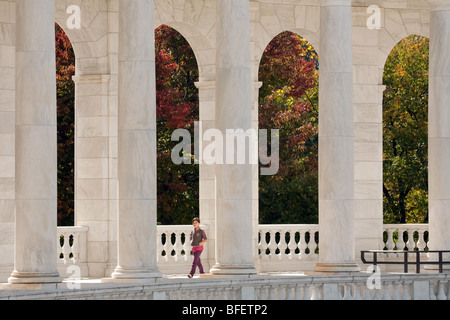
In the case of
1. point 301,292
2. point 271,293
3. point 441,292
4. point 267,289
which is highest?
point 267,289

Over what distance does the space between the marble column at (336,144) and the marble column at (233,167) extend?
15465 millimetres

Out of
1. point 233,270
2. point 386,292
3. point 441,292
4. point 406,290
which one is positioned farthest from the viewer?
point 441,292

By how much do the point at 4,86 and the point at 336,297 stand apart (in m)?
63.2

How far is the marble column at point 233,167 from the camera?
7264 inches

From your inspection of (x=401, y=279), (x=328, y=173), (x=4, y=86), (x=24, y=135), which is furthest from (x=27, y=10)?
(x=401, y=279)

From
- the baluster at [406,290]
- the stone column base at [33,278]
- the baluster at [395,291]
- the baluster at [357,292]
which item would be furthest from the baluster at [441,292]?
the stone column base at [33,278]

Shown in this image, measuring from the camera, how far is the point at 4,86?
197 metres

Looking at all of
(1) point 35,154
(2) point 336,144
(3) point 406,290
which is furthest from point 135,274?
(3) point 406,290

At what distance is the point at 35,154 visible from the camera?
6319 inches

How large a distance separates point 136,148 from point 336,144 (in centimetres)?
3665

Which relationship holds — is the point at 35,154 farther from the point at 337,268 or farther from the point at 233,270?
the point at 337,268

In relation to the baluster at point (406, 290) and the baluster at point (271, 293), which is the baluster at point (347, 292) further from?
the baluster at point (271, 293)

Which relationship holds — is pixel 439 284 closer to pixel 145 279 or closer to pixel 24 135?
pixel 145 279

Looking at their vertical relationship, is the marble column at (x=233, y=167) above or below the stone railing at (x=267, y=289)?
above
